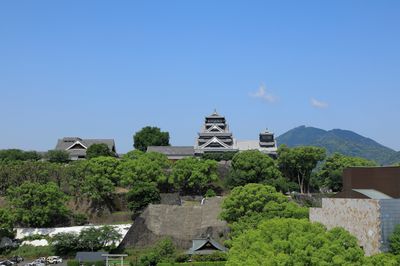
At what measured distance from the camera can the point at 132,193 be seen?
46781 mm

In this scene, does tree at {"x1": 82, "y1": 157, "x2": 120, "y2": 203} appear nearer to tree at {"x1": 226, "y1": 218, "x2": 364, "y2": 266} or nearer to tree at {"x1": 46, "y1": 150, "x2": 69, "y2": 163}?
tree at {"x1": 46, "y1": 150, "x2": 69, "y2": 163}

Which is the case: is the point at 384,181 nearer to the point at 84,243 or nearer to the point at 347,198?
the point at 347,198

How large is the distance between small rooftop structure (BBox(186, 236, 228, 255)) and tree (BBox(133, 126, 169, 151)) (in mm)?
41708

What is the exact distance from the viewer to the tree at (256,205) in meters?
36.8

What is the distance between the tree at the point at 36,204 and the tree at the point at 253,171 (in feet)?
54.8

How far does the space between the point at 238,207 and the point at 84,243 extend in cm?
1178

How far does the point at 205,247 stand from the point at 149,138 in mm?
42930

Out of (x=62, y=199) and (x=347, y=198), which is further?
(x=62, y=199)

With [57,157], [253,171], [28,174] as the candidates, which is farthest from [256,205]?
[57,157]

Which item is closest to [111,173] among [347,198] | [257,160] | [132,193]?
[132,193]

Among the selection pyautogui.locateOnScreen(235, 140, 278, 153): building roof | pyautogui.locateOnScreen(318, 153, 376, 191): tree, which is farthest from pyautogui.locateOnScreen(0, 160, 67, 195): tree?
pyautogui.locateOnScreen(235, 140, 278, 153): building roof

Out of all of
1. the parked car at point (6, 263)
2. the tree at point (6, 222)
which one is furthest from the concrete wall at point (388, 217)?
the tree at point (6, 222)

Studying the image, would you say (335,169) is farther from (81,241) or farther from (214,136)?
(81,241)

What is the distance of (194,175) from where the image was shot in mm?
51906
